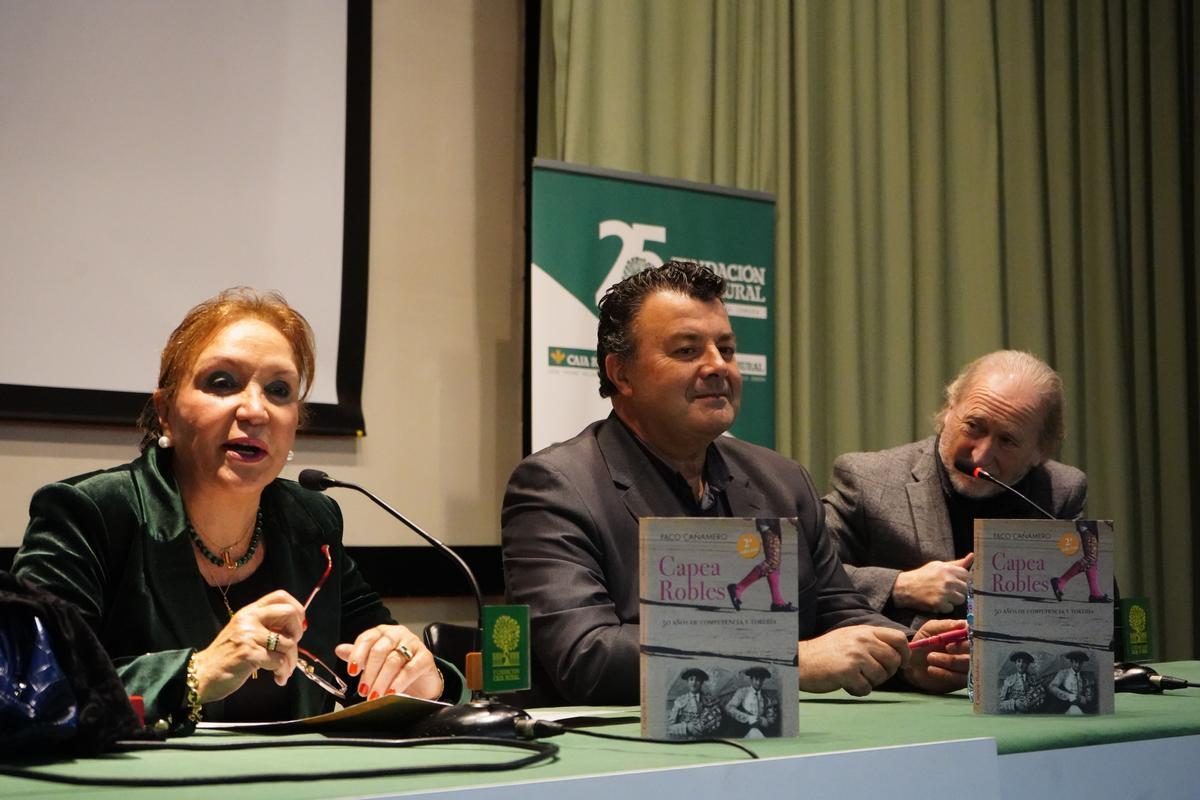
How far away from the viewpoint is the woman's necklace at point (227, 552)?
7.27 ft

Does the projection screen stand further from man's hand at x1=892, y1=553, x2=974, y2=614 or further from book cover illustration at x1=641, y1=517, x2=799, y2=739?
book cover illustration at x1=641, y1=517, x2=799, y2=739

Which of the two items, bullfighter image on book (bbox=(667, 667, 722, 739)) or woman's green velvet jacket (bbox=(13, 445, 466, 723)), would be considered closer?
bullfighter image on book (bbox=(667, 667, 722, 739))

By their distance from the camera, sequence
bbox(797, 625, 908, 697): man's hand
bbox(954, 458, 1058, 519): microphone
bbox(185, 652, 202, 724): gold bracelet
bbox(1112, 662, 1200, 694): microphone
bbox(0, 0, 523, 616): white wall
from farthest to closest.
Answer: bbox(0, 0, 523, 616): white wall < bbox(954, 458, 1058, 519): microphone < bbox(1112, 662, 1200, 694): microphone < bbox(797, 625, 908, 697): man's hand < bbox(185, 652, 202, 724): gold bracelet

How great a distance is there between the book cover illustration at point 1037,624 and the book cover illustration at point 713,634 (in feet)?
1.19

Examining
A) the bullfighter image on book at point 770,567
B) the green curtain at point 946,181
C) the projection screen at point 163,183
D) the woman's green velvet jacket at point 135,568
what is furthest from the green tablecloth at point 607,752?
the green curtain at point 946,181

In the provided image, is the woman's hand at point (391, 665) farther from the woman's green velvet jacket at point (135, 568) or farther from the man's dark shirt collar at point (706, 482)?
the man's dark shirt collar at point (706, 482)

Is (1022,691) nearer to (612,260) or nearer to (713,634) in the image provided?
(713,634)

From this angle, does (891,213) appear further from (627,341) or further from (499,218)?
(627,341)

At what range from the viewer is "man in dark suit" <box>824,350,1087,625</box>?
3104 mm

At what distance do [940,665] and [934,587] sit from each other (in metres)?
0.61

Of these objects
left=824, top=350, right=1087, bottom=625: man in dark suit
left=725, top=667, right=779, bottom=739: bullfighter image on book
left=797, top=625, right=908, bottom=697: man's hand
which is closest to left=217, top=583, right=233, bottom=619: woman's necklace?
left=797, top=625, right=908, bottom=697: man's hand

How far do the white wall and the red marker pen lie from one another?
208 cm

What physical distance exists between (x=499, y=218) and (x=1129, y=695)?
8.62 ft

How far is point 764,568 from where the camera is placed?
5.09 ft
